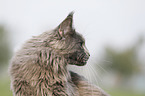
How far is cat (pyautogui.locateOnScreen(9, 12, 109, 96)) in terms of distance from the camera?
9.55 ft

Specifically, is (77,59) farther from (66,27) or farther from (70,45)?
(66,27)

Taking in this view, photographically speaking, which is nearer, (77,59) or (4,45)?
(77,59)

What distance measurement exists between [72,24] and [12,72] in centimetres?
128

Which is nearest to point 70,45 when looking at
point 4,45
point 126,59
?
point 4,45

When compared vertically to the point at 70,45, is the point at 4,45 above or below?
above

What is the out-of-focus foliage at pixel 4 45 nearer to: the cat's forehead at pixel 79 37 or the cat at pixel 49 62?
the cat at pixel 49 62

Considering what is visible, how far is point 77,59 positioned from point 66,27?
0.59 metres

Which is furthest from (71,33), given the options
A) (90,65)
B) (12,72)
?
(12,72)

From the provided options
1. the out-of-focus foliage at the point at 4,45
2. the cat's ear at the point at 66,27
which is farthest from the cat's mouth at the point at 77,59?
the out-of-focus foliage at the point at 4,45

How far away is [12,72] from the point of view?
3033 mm

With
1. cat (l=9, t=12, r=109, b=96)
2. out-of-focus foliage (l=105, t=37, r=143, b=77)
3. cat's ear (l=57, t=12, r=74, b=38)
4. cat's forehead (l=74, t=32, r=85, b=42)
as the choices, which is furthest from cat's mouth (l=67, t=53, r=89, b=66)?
out-of-focus foliage (l=105, t=37, r=143, b=77)

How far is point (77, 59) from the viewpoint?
319 centimetres

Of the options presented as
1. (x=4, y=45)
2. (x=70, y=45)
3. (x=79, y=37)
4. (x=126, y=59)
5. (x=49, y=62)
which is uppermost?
(x=4, y=45)

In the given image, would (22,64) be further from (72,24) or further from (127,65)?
(127,65)
